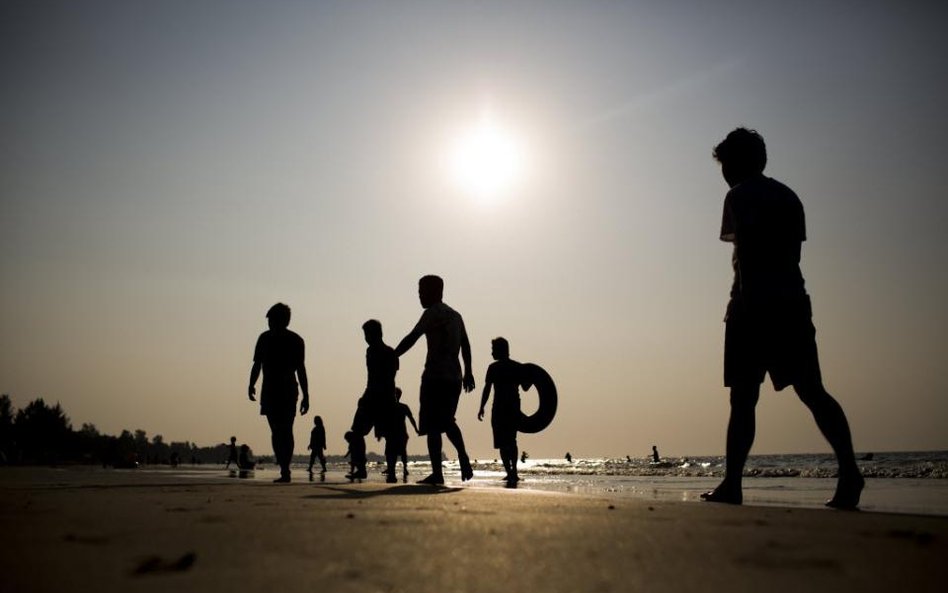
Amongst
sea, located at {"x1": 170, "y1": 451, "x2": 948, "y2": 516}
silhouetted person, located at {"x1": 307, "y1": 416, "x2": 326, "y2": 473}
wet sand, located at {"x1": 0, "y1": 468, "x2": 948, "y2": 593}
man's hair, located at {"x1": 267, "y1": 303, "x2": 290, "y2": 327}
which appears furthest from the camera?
silhouetted person, located at {"x1": 307, "y1": 416, "x2": 326, "y2": 473}

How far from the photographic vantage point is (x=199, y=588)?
1.46m

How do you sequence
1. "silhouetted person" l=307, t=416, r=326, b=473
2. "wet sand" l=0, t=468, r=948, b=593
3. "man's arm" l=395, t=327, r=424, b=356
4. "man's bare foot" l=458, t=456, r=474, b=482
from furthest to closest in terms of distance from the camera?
"silhouetted person" l=307, t=416, r=326, b=473
"man's bare foot" l=458, t=456, r=474, b=482
"man's arm" l=395, t=327, r=424, b=356
"wet sand" l=0, t=468, r=948, b=593

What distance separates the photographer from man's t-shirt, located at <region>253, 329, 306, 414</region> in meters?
9.41

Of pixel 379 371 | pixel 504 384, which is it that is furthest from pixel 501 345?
pixel 379 371

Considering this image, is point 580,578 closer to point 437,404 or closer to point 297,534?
point 297,534

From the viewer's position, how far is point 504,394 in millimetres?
11430

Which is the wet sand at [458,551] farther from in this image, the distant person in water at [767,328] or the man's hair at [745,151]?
the man's hair at [745,151]

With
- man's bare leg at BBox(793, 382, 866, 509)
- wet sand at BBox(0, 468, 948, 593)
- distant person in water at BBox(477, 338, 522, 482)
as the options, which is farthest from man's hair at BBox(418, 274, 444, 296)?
wet sand at BBox(0, 468, 948, 593)

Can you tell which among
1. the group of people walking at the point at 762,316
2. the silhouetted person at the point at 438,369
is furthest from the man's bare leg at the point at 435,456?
the group of people walking at the point at 762,316

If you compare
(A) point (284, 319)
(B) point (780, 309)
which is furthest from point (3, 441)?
(B) point (780, 309)

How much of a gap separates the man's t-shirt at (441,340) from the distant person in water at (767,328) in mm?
3984

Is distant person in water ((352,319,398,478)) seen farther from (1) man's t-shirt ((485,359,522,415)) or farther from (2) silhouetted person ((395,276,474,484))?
(1) man's t-shirt ((485,359,522,415))

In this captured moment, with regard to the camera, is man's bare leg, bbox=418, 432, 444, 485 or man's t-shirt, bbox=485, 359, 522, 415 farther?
man's t-shirt, bbox=485, 359, 522, 415

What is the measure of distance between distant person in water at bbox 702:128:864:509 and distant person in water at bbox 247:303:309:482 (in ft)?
19.4
